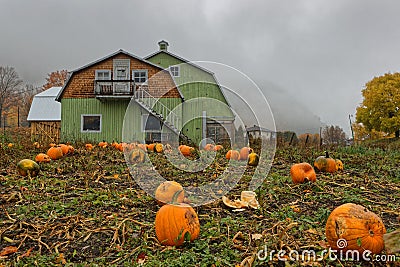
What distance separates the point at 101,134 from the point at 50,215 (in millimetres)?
16119

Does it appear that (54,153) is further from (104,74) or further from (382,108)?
(382,108)

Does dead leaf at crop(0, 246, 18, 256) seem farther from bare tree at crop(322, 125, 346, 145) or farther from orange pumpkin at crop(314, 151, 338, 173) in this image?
bare tree at crop(322, 125, 346, 145)

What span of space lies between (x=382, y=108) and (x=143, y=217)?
32.4 m

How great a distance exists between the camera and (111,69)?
60.6 feet

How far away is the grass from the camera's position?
6.95 ft

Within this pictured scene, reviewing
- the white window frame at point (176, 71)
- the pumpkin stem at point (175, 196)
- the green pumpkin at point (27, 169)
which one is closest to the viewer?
the pumpkin stem at point (175, 196)

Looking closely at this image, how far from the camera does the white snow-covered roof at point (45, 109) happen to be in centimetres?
2494

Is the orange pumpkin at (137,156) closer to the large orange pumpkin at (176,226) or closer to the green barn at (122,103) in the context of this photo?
the large orange pumpkin at (176,226)

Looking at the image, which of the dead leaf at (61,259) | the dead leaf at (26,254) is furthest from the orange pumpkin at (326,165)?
the dead leaf at (26,254)

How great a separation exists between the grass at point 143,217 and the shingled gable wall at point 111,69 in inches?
548

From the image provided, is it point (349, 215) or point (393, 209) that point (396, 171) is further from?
point (349, 215)

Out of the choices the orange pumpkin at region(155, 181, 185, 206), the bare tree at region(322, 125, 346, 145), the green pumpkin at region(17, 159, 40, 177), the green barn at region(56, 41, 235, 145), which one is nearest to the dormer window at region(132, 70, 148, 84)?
the green barn at region(56, 41, 235, 145)

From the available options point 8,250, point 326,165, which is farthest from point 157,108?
point 8,250

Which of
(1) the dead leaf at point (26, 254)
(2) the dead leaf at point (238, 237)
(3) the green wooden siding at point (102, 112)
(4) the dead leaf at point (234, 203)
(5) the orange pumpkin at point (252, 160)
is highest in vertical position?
(3) the green wooden siding at point (102, 112)
